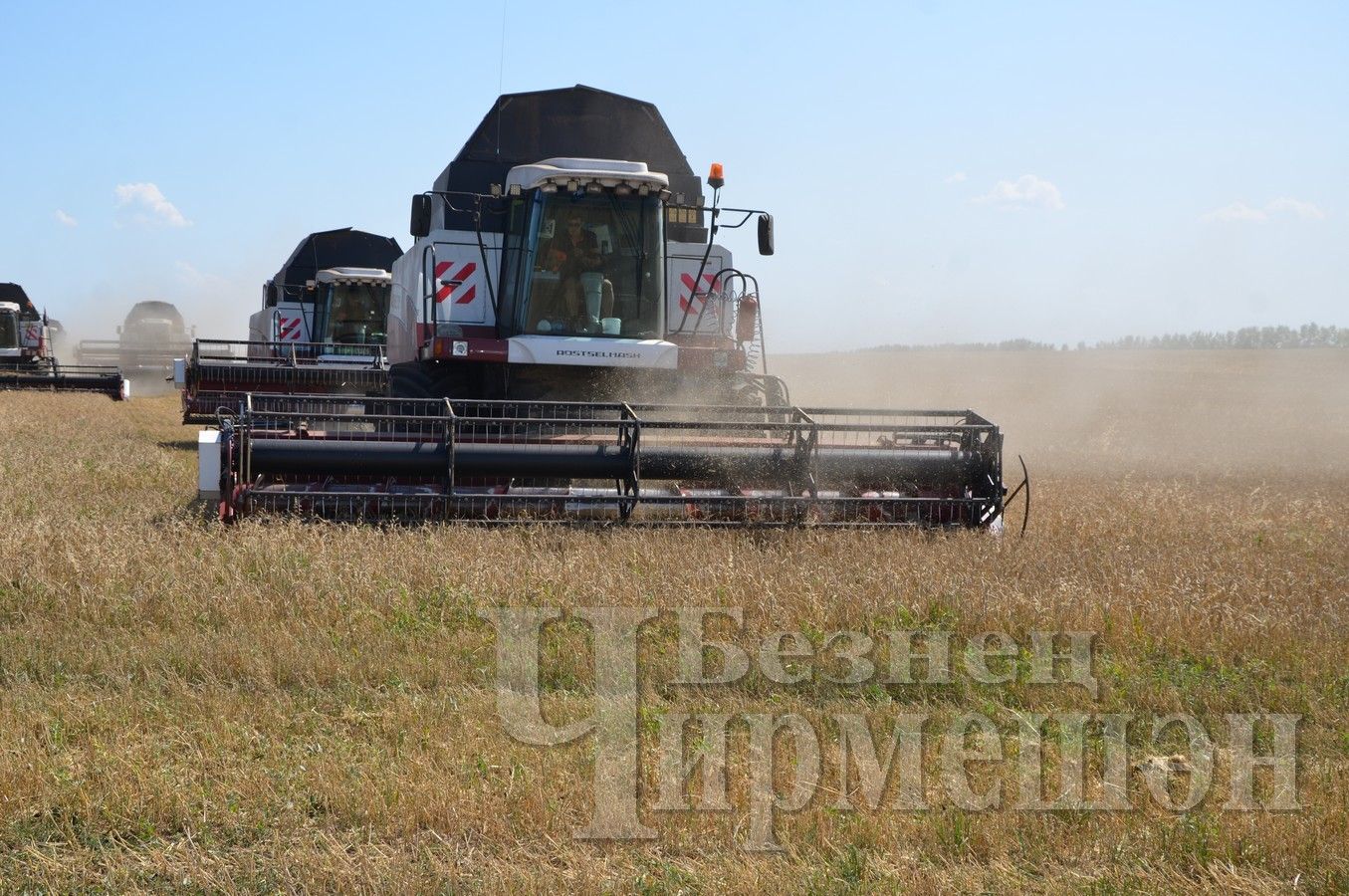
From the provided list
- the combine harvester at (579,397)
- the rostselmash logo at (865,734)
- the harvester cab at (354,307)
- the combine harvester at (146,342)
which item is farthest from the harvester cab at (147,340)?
the rostselmash logo at (865,734)

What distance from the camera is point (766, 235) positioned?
414 inches

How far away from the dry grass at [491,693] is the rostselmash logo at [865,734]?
76 mm

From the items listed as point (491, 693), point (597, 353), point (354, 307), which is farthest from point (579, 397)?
point (354, 307)

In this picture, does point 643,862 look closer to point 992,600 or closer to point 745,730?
point 745,730

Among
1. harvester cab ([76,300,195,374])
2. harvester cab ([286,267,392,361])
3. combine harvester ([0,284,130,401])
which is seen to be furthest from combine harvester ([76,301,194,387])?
harvester cab ([286,267,392,361])

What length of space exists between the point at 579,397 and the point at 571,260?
1.11 metres

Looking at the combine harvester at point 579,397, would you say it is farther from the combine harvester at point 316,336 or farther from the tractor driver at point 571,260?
the combine harvester at point 316,336

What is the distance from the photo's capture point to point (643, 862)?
3.33 m

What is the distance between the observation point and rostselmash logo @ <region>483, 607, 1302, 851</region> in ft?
12.4

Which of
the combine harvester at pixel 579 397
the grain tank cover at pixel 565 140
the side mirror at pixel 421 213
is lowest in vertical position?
the combine harvester at pixel 579 397

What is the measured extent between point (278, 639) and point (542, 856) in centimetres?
221

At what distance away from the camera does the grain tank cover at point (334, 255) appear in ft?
74.3

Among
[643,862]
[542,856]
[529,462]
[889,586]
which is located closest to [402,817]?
[542,856]

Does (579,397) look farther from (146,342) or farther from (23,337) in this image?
(146,342)
